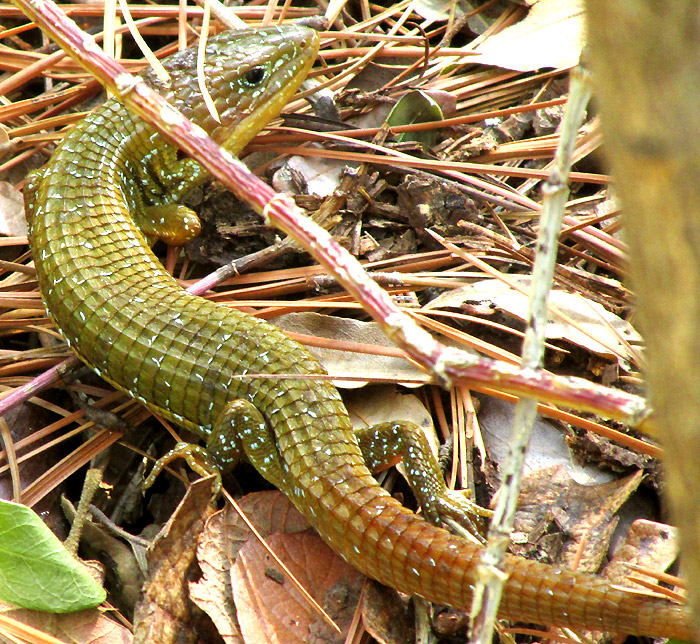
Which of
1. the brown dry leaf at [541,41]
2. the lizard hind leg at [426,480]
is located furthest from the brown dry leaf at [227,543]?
the brown dry leaf at [541,41]

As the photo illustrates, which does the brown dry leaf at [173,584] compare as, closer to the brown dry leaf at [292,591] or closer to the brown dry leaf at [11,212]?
the brown dry leaf at [292,591]

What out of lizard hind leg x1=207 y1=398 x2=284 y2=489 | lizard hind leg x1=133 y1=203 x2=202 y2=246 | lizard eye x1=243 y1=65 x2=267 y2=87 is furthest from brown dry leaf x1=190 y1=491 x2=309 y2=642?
lizard eye x1=243 y1=65 x2=267 y2=87

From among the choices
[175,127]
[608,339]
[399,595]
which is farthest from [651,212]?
[608,339]

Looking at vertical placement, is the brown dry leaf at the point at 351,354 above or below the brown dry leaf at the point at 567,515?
above

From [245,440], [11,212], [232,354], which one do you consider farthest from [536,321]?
[11,212]

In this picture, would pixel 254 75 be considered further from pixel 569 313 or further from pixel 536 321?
pixel 536 321
